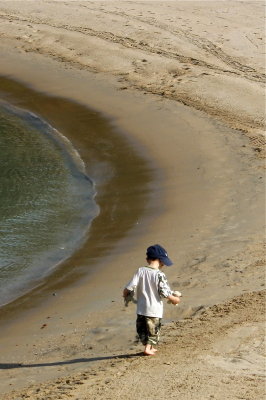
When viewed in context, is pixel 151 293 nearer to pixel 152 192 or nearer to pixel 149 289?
pixel 149 289

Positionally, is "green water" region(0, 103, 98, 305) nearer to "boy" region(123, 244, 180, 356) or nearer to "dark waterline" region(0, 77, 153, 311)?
"dark waterline" region(0, 77, 153, 311)

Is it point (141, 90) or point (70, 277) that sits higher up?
point (141, 90)

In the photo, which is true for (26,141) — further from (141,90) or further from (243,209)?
(243,209)

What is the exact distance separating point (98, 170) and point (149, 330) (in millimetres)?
9467

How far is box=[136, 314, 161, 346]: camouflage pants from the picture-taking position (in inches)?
347

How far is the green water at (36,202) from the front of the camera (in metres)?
13.5

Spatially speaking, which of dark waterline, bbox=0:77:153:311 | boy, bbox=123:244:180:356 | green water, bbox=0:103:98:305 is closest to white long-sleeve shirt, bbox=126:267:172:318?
boy, bbox=123:244:180:356

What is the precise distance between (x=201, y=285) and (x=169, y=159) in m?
6.97

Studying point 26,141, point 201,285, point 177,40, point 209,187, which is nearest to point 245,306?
point 201,285

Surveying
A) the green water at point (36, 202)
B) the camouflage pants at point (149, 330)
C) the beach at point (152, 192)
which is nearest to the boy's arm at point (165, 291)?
the camouflage pants at point (149, 330)

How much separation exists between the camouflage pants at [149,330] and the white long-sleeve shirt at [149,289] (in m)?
0.06

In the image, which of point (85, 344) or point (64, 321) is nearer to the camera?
point (85, 344)

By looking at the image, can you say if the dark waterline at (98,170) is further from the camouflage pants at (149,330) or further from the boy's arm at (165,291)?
the boy's arm at (165,291)

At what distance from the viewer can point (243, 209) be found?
48.4 feet
